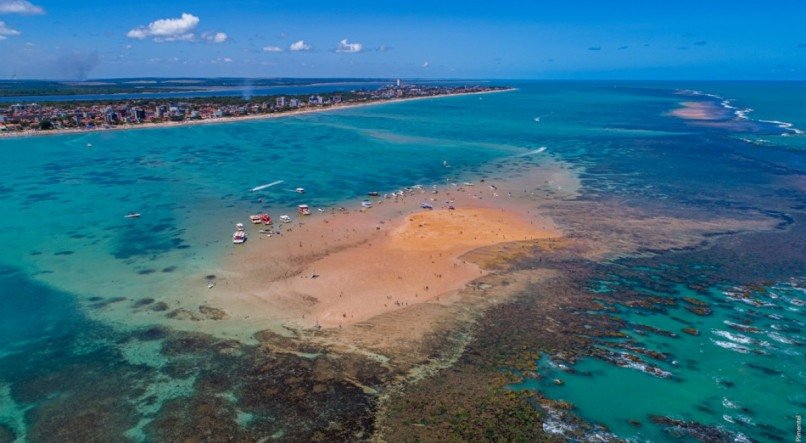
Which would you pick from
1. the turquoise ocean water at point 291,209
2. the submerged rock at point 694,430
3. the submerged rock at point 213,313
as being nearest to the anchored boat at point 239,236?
the turquoise ocean water at point 291,209

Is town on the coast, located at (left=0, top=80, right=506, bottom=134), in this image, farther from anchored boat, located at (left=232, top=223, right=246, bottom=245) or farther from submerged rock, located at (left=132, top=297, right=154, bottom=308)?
submerged rock, located at (left=132, top=297, right=154, bottom=308)

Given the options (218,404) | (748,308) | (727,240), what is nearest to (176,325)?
(218,404)

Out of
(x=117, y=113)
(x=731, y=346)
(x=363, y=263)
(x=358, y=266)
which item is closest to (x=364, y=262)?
(x=363, y=263)

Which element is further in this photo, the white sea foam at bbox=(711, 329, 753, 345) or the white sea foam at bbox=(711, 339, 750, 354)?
the white sea foam at bbox=(711, 329, 753, 345)

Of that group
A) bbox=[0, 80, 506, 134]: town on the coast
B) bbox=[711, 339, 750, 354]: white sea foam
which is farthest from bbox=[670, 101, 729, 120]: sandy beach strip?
bbox=[711, 339, 750, 354]: white sea foam

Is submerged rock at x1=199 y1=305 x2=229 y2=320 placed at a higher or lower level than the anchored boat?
lower

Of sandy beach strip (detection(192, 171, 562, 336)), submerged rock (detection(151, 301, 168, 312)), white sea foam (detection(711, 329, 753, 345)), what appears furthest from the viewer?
sandy beach strip (detection(192, 171, 562, 336))

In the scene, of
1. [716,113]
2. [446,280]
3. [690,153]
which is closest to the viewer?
[446,280]

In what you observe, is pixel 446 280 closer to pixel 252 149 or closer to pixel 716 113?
pixel 252 149
